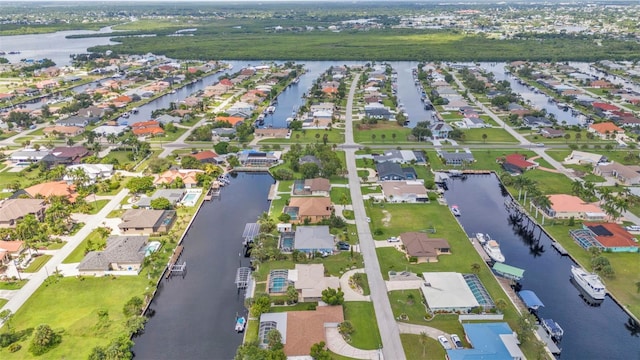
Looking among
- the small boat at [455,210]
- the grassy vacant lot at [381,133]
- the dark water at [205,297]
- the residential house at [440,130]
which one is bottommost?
the dark water at [205,297]

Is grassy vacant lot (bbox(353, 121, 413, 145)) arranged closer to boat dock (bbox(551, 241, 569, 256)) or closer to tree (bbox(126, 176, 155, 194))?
boat dock (bbox(551, 241, 569, 256))

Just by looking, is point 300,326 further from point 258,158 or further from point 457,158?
point 457,158

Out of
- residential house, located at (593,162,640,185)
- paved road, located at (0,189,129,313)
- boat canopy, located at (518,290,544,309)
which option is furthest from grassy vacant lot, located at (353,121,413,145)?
boat canopy, located at (518,290,544,309)

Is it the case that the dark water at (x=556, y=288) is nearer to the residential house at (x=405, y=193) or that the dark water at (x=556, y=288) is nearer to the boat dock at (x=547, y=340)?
the boat dock at (x=547, y=340)

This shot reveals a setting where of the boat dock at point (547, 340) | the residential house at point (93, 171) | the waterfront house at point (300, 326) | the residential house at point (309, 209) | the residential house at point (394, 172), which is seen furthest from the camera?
the residential house at point (394, 172)

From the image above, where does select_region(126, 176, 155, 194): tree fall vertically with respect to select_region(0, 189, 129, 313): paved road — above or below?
above

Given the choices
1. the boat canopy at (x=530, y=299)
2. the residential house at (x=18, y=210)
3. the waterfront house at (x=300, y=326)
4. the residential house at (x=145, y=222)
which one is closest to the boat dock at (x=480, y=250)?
the boat canopy at (x=530, y=299)

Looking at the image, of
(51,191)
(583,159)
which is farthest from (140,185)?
(583,159)
